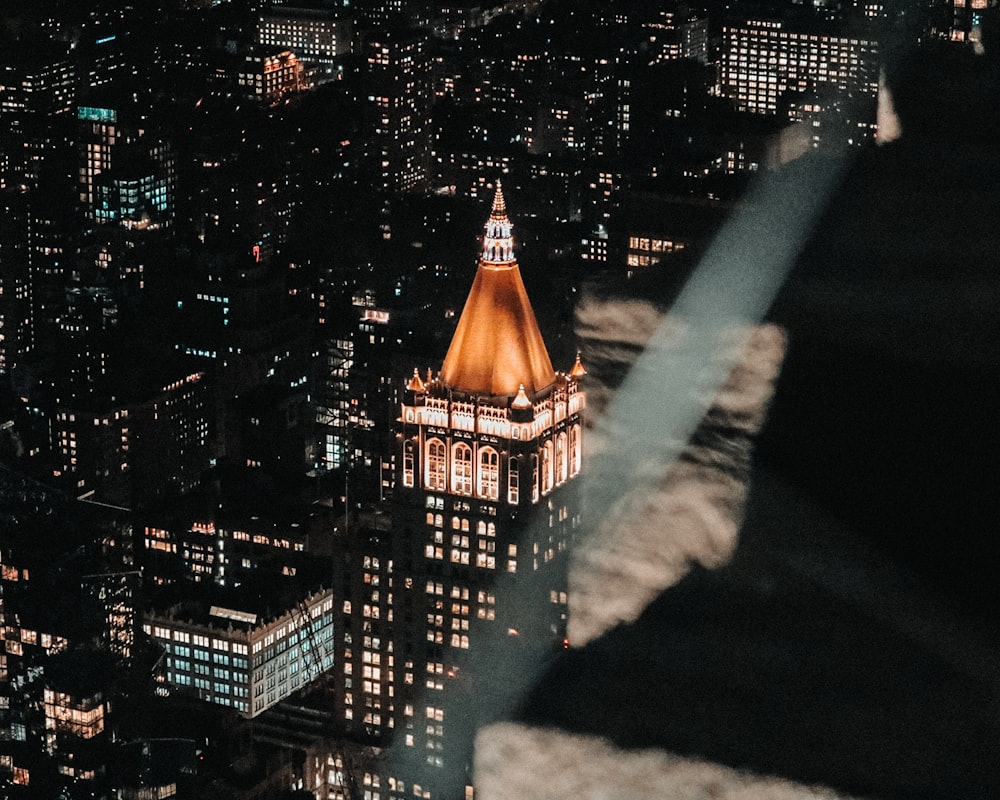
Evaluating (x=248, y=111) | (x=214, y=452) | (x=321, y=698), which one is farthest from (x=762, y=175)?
(x=248, y=111)

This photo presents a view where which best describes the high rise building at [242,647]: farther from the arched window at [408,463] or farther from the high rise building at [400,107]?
the high rise building at [400,107]

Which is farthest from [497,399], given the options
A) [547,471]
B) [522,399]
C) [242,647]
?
[242,647]

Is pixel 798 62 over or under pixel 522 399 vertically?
over

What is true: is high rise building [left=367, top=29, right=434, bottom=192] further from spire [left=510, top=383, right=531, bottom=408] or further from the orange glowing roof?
spire [left=510, top=383, right=531, bottom=408]

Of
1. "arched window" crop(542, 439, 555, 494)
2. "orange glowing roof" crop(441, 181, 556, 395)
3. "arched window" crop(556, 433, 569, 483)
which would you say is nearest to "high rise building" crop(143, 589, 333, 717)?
"arched window" crop(542, 439, 555, 494)

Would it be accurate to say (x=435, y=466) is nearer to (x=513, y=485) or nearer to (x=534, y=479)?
(x=513, y=485)

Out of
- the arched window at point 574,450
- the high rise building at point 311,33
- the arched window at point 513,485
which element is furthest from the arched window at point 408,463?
the high rise building at point 311,33

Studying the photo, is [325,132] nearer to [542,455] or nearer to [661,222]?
[542,455]
